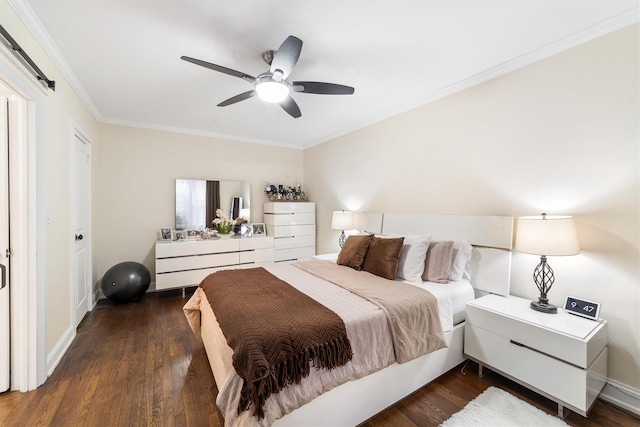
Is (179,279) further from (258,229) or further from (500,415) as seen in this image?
(500,415)

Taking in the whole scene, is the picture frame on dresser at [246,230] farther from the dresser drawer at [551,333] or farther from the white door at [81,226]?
the dresser drawer at [551,333]

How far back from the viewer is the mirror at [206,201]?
4.29 metres

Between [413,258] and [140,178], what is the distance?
157 inches

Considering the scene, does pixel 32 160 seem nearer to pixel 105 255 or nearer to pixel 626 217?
pixel 105 255

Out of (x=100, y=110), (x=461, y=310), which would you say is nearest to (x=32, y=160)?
(x=100, y=110)

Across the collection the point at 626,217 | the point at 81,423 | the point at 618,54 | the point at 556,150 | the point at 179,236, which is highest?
the point at 618,54

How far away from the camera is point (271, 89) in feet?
6.71

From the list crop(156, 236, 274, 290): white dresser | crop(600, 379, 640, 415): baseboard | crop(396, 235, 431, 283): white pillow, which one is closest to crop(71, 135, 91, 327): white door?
crop(156, 236, 274, 290): white dresser

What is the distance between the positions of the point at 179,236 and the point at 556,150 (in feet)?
14.8

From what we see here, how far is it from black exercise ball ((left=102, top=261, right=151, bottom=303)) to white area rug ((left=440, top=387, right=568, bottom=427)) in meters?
3.74

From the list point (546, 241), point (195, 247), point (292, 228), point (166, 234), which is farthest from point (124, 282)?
point (546, 241)

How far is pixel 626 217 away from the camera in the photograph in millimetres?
1792

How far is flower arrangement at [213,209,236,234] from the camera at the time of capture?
441cm

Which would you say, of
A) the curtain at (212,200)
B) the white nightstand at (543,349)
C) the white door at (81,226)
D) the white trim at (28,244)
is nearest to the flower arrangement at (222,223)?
the curtain at (212,200)
